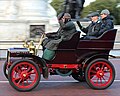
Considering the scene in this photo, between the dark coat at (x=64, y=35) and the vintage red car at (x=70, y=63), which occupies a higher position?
the dark coat at (x=64, y=35)

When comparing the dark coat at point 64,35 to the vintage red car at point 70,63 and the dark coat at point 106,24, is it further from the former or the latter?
the dark coat at point 106,24

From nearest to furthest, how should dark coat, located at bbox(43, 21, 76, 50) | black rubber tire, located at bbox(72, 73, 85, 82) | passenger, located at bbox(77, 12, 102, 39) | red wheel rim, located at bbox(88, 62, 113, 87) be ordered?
dark coat, located at bbox(43, 21, 76, 50), red wheel rim, located at bbox(88, 62, 113, 87), passenger, located at bbox(77, 12, 102, 39), black rubber tire, located at bbox(72, 73, 85, 82)

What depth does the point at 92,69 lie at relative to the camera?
8.14 meters

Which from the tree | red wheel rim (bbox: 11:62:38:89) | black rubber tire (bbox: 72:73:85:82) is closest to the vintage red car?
red wheel rim (bbox: 11:62:38:89)

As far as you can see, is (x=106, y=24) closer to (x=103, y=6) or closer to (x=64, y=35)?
(x=64, y=35)

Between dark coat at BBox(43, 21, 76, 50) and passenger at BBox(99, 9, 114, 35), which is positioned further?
passenger at BBox(99, 9, 114, 35)

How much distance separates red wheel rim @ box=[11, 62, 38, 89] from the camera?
771 cm

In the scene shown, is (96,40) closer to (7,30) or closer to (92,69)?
(92,69)

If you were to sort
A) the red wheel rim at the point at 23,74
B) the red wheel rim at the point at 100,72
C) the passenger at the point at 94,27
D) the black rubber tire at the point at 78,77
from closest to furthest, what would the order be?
the red wheel rim at the point at 23,74 → the red wheel rim at the point at 100,72 → the passenger at the point at 94,27 → the black rubber tire at the point at 78,77

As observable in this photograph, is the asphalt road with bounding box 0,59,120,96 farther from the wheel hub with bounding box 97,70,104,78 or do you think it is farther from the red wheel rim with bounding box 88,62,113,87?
the wheel hub with bounding box 97,70,104,78

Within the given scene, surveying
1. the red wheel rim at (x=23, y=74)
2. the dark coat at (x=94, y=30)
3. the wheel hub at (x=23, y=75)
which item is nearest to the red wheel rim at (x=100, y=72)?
the dark coat at (x=94, y=30)

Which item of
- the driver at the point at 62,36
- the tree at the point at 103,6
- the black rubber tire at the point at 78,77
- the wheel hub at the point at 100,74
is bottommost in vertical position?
the black rubber tire at the point at 78,77

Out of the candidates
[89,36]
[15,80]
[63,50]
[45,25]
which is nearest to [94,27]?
[89,36]

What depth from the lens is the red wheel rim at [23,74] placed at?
7711mm
